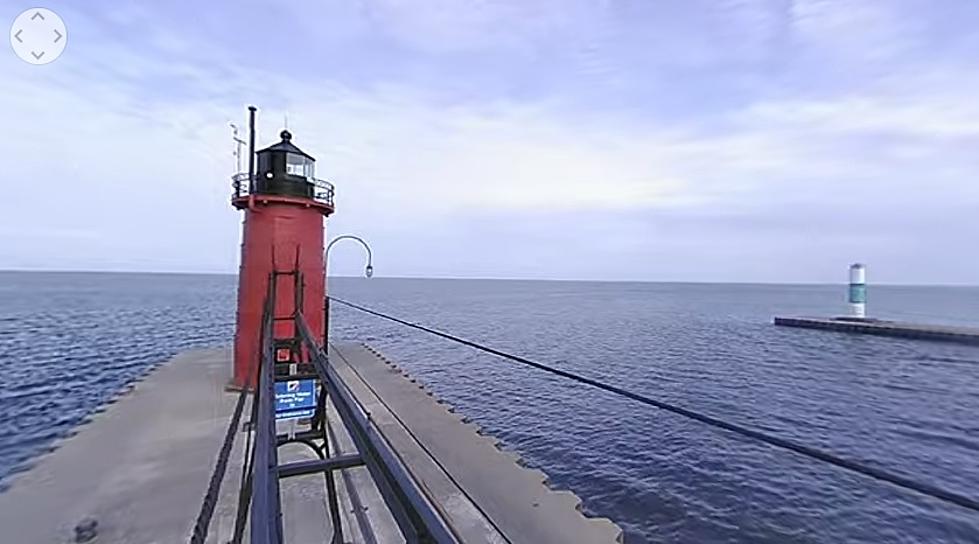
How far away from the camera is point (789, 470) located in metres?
14.4

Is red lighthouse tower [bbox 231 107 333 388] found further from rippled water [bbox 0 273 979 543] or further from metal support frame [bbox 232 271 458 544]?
metal support frame [bbox 232 271 458 544]

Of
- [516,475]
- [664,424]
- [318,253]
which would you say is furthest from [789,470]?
[318,253]

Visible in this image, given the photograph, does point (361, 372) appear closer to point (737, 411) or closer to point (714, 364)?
point (737, 411)

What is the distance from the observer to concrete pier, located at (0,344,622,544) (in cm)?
806

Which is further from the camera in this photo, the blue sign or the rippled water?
the rippled water

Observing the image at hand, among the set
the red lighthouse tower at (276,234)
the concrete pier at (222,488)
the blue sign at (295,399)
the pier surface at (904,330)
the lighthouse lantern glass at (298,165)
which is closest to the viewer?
the blue sign at (295,399)

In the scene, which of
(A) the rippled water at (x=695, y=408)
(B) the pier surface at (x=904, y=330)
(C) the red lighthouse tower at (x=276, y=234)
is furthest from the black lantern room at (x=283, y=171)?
(B) the pier surface at (x=904, y=330)

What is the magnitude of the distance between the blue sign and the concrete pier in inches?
46.3

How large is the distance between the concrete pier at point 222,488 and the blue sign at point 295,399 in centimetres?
118

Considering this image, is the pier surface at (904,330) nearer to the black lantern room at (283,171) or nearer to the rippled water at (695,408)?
the rippled water at (695,408)

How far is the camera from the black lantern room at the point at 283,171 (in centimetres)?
1416

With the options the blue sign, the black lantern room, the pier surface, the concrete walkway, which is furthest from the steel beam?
the pier surface

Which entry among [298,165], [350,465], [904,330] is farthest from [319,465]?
[904,330]

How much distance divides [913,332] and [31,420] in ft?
177
